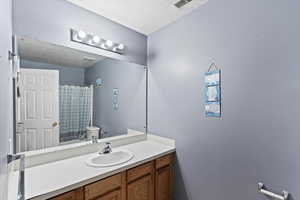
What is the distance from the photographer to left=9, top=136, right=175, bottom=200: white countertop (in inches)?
36.6

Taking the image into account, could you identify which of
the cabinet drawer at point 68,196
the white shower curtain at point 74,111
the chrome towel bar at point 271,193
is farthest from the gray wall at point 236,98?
the cabinet drawer at point 68,196

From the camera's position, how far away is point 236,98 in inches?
50.5

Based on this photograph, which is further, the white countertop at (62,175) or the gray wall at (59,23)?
the gray wall at (59,23)

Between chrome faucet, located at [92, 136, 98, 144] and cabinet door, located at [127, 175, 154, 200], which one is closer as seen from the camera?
cabinet door, located at [127, 175, 154, 200]

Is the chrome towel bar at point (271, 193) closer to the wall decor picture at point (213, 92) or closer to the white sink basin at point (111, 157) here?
the wall decor picture at point (213, 92)

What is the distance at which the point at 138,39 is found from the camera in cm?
208

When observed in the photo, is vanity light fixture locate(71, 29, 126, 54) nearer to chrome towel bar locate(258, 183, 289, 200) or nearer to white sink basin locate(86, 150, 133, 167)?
white sink basin locate(86, 150, 133, 167)

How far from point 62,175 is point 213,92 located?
1478mm

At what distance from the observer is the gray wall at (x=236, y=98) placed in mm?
1041

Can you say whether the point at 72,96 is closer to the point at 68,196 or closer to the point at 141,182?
the point at 68,196

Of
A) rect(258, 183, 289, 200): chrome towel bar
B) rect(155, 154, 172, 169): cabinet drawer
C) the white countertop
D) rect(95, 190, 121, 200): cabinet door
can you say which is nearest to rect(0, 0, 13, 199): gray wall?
the white countertop

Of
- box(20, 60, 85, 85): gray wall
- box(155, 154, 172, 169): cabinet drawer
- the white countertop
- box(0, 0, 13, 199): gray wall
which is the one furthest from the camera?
box(155, 154, 172, 169): cabinet drawer

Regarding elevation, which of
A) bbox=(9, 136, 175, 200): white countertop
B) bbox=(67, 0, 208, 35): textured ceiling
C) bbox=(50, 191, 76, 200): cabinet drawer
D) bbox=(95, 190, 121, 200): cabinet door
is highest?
bbox=(67, 0, 208, 35): textured ceiling

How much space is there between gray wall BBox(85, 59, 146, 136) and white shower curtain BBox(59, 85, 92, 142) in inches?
4.0
